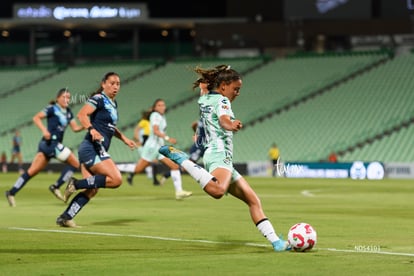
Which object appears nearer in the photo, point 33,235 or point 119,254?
point 119,254

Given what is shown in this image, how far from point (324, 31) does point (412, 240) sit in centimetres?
4616

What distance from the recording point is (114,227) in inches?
727

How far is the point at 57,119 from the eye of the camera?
25516 mm

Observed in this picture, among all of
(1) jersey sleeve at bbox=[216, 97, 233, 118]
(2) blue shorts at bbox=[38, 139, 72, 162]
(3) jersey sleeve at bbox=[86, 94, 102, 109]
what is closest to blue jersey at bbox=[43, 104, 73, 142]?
(2) blue shorts at bbox=[38, 139, 72, 162]

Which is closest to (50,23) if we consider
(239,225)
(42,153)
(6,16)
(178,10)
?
(6,16)

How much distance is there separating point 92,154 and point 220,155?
460 cm

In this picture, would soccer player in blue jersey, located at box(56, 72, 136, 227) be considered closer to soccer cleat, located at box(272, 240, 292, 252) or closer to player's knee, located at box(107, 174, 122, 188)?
player's knee, located at box(107, 174, 122, 188)

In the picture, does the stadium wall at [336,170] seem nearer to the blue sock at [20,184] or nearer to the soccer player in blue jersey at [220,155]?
the blue sock at [20,184]

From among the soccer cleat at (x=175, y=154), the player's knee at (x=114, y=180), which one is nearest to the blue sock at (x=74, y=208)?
the player's knee at (x=114, y=180)

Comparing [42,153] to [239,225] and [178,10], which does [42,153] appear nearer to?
[239,225]

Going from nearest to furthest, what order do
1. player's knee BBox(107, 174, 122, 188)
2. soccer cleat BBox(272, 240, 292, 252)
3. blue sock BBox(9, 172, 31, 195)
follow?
soccer cleat BBox(272, 240, 292, 252), player's knee BBox(107, 174, 122, 188), blue sock BBox(9, 172, 31, 195)

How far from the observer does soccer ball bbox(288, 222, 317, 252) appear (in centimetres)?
1403

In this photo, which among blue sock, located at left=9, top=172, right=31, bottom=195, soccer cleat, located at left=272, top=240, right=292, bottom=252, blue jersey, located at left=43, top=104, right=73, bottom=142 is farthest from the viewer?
blue jersey, located at left=43, top=104, right=73, bottom=142

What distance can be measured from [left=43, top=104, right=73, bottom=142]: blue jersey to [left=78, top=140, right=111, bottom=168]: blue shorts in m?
6.70
